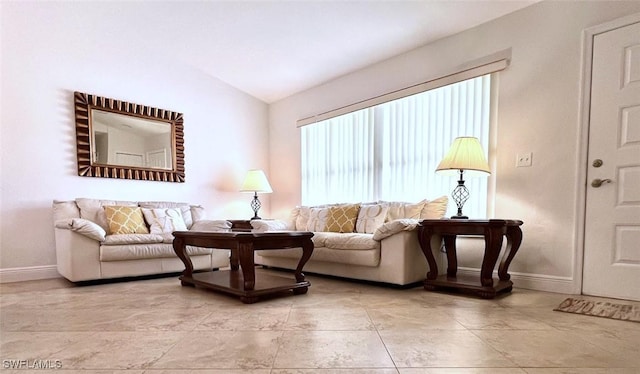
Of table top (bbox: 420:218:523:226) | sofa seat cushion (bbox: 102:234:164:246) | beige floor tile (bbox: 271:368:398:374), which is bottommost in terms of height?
beige floor tile (bbox: 271:368:398:374)

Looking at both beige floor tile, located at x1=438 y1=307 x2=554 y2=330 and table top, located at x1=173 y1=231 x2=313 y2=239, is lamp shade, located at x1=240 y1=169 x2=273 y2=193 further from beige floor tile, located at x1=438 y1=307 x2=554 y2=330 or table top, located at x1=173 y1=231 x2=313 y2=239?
beige floor tile, located at x1=438 y1=307 x2=554 y2=330

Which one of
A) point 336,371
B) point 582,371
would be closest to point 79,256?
point 336,371

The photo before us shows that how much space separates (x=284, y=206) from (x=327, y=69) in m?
2.04

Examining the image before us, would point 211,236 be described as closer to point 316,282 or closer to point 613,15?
point 316,282

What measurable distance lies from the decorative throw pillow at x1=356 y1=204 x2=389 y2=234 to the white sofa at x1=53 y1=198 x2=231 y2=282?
1432mm

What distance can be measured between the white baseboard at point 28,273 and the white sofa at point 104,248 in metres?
0.22

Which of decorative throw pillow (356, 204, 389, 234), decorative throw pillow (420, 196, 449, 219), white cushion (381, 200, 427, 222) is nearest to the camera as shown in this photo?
decorative throw pillow (420, 196, 449, 219)

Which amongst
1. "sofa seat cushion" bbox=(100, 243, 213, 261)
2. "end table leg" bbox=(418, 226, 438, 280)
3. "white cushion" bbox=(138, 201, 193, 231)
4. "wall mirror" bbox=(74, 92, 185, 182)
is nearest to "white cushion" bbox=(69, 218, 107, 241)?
"sofa seat cushion" bbox=(100, 243, 213, 261)

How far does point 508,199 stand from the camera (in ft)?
9.30

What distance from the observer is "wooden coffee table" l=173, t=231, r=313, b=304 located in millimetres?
2268

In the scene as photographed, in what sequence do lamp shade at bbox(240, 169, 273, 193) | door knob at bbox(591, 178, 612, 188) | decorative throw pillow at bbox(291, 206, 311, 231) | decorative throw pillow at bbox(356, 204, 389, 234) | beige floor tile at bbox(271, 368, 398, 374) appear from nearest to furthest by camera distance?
beige floor tile at bbox(271, 368, 398, 374) < door knob at bbox(591, 178, 612, 188) < decorative throw pillow at bbox(356, 204, 389, 234) < decorative throw pillow at bbox(291, 206, 311, 231) < lamp shade at bbox(240, 169, 273, 193)

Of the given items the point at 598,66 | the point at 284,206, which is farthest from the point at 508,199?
the point at 284,206

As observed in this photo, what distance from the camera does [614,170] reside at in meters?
2.36

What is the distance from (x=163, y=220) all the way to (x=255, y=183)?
1251 millimetres
